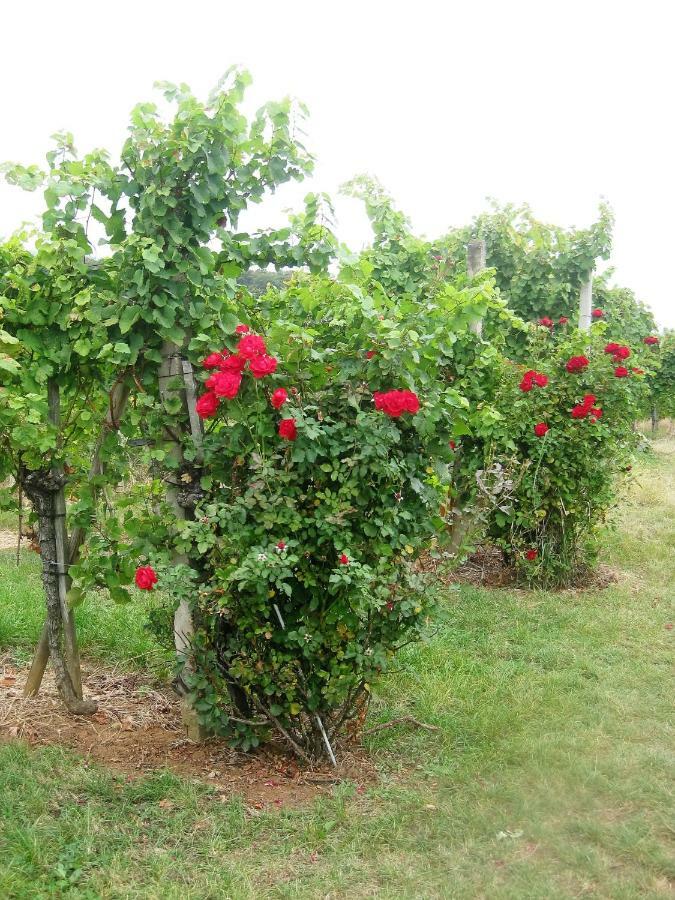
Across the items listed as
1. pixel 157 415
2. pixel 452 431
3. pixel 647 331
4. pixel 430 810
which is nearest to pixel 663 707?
pixel 430 810

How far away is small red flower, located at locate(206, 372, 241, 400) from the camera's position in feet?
9.54

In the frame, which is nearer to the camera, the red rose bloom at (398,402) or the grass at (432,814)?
the grass at (432,814)

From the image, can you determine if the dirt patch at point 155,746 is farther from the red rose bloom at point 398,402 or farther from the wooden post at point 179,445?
the red rose bloom at point 398,402

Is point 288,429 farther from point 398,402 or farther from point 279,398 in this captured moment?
point 398,402

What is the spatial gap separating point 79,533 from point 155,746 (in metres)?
1.01

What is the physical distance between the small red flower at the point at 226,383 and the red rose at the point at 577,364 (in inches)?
153

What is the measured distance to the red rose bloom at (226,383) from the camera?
114 inches

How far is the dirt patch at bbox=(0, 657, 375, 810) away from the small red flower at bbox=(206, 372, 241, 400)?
1559 mm

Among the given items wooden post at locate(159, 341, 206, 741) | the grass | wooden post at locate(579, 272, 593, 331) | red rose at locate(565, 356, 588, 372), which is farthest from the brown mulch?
wooden post at locate(159, 341, 206, 741)

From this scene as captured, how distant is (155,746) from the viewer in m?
3.61

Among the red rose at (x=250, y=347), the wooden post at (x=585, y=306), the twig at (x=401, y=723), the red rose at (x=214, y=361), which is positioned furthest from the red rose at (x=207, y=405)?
the wooden post at (x=585, y=306)

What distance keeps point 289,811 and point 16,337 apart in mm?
2233

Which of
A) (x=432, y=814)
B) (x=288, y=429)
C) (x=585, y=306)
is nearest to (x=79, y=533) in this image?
(x=288, y=429)

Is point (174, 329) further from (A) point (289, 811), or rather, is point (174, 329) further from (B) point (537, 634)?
(B) point (537, 634)
